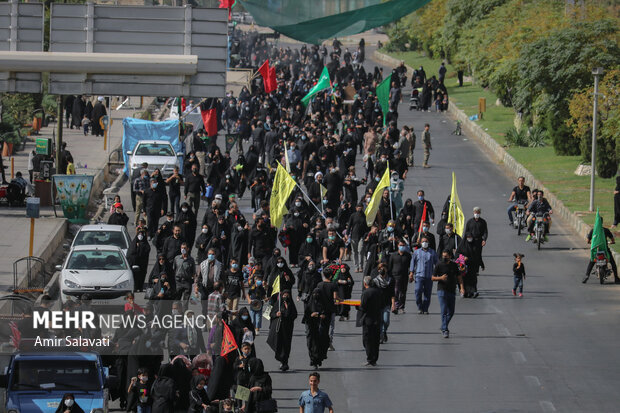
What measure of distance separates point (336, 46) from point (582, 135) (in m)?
51.1

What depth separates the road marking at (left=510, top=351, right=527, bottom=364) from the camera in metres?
20.8

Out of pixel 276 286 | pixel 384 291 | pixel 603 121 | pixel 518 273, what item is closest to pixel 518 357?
pixel 384 291

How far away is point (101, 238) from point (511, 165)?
19.6 metres

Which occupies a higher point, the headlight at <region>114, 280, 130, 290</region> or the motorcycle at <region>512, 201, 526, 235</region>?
the motorcycle at <region>512, 201, 526, 235</region>

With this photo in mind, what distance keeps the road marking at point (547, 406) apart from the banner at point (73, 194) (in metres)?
18.3

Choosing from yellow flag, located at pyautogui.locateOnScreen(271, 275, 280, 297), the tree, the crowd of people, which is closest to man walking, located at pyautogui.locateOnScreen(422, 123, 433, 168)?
the crowd of people

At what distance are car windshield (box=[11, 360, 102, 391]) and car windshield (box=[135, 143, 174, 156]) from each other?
23.8 meters

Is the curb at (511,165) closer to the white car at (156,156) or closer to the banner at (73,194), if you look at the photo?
the white car at (156,156)

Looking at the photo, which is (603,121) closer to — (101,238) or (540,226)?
(540,226)

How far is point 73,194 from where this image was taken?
34344mm

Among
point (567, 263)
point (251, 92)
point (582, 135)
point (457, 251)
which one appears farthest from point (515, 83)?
point (457, 251)

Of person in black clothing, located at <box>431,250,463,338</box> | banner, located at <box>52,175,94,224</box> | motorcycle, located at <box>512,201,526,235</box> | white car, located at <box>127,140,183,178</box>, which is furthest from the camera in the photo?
white car, located at <box>127,140,183,178</box>

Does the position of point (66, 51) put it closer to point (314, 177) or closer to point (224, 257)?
point (224, 257)

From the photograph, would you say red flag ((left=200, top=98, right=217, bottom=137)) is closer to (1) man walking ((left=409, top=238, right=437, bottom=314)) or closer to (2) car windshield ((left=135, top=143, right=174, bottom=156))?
(2) car windshield ((left=135, top=143, right=174, bottom=156))
